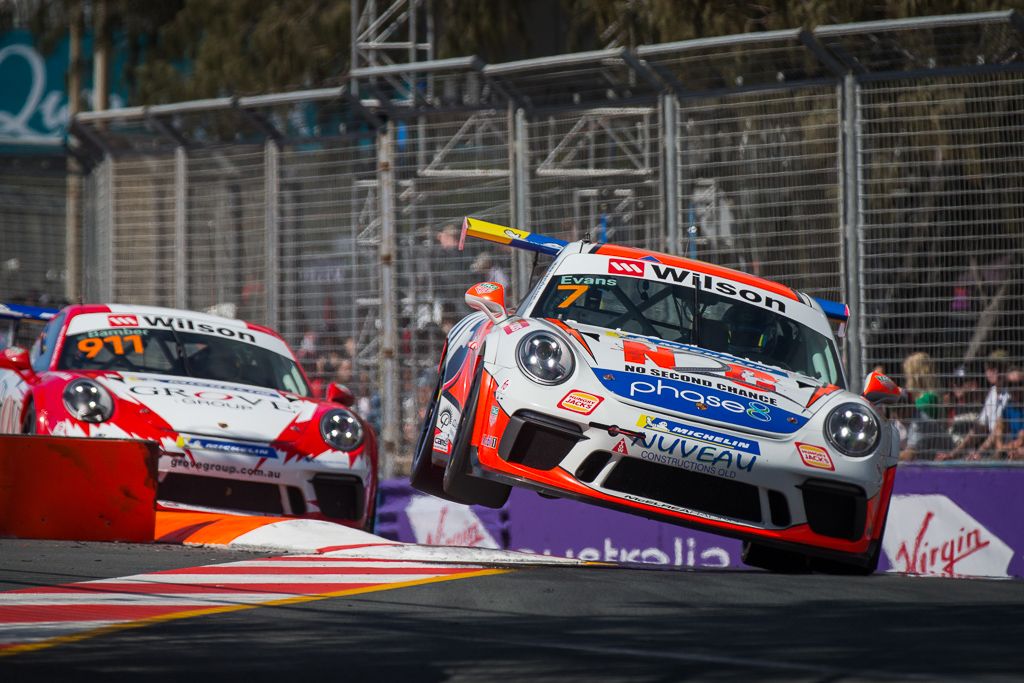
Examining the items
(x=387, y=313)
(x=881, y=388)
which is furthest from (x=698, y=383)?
(x=387, y=313)

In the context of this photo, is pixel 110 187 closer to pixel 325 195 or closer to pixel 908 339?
pixel 325 195

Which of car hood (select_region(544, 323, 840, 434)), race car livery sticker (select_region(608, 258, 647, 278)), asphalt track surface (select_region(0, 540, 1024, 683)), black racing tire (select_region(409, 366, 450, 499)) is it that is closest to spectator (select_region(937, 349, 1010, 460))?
car hood (select_region(544, 323, 840, 434))

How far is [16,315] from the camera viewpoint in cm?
1213

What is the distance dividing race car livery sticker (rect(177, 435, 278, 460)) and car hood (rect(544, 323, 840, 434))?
2.17m

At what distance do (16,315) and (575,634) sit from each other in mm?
8046

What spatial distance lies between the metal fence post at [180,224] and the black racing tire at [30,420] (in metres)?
5.52

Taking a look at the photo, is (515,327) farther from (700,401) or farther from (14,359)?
(14,359)

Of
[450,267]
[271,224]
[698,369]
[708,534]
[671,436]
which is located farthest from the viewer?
[271,224]

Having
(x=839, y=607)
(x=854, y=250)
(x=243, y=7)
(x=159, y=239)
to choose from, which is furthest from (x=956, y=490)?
(x=243, y=7)

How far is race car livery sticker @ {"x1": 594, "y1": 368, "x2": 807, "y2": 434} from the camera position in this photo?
748cm

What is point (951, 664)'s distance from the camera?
4574mm

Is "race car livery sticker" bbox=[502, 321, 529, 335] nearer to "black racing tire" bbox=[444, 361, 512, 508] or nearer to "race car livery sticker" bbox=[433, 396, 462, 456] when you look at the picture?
"black racing tire" bbox=[444, 361, 512, 508]

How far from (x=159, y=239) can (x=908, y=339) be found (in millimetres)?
7549

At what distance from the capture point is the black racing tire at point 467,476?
7840 millimetres
